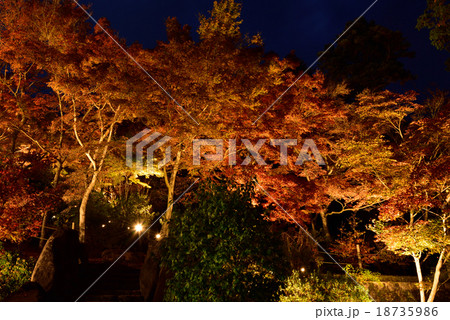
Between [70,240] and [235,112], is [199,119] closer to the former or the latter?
[235,112]

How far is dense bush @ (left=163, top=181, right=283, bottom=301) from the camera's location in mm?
4340

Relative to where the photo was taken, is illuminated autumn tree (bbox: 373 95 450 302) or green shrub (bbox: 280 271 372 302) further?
illuminated autumn tree (bbox: 373 95 450 302)

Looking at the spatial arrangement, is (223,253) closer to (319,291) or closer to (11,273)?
(319,291)

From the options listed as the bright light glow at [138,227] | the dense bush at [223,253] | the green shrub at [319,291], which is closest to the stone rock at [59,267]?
the bright light glow at [138,227]

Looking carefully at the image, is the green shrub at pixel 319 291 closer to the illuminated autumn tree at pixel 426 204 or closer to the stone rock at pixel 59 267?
the illuminated autumn tree at pixel 426 204

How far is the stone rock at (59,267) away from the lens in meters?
8.12

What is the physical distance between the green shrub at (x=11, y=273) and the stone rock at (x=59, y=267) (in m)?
0.43

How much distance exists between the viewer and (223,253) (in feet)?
13.9

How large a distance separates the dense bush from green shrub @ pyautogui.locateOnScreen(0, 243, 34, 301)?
19.2 ft

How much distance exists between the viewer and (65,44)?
34.3 feet
